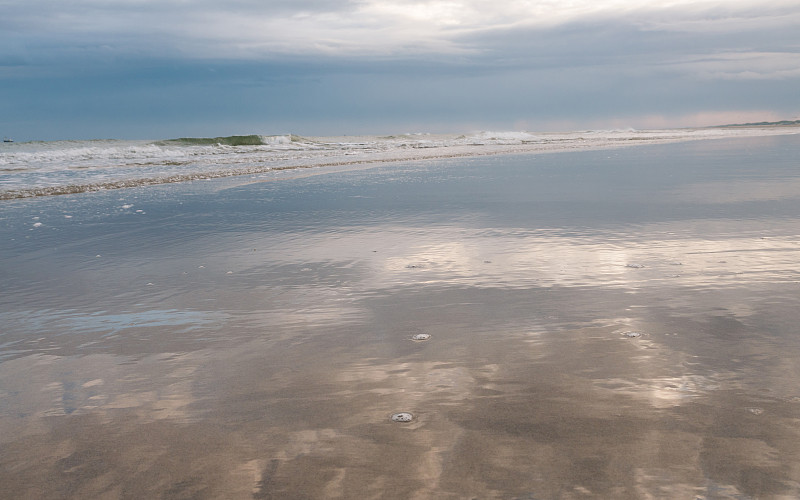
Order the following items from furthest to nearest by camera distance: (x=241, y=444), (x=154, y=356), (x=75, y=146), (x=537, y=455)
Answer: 1. (x=75, y=146)
2. (x=154, y=356)
3. (x=241, y=444)
4. (x=537, y=455)

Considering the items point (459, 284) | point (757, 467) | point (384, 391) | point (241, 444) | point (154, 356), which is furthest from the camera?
point (459, 284)

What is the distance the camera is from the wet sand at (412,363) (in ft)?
6.39

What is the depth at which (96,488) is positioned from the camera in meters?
1.93

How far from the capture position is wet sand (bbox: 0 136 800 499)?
1.95 metres

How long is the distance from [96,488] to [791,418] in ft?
7.47

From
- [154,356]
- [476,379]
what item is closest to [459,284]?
[476,379]

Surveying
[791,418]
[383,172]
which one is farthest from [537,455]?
[383,172]

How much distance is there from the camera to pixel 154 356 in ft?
10.2

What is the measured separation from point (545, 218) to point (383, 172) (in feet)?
30.8

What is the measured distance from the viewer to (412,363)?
289cm

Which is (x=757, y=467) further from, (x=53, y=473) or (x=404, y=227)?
(x=404, y=227)

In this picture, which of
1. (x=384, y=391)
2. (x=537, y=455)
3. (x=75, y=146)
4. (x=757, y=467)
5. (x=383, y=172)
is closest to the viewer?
(x=757, y=467)

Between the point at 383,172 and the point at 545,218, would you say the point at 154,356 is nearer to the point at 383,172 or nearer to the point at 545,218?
the point at 545,218

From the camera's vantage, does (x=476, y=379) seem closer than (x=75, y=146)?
Yes
